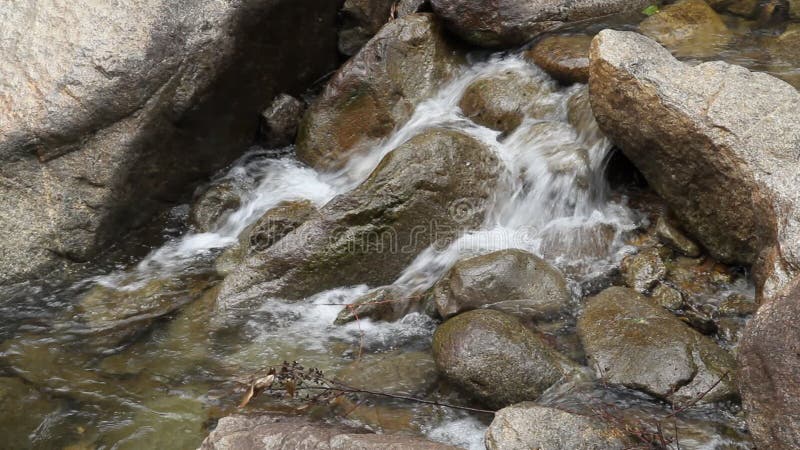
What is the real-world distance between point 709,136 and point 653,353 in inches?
58.6

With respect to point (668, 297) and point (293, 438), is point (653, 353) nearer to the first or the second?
point (668, 297)

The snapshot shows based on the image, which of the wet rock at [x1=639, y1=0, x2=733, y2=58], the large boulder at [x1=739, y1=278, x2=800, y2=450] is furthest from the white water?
the large boulder at [x1=739, y1=278, x2=800, y2=450]

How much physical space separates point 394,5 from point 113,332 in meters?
4.83

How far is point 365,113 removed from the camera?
280 inches

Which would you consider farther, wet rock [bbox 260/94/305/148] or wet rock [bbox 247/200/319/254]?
wet rock [bbox 260/94/305/148]

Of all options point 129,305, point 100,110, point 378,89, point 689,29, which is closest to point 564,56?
point 689,29

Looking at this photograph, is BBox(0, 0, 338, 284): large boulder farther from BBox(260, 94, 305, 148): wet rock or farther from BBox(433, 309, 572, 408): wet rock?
BBox(433, 309, 572, 408): wet rock

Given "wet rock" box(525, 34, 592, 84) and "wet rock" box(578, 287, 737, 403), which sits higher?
"wet rock" box(525, 34, 592, 84)

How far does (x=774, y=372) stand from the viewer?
3.16 m

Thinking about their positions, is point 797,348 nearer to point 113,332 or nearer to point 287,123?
point 113,332

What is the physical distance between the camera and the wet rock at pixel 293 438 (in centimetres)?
355

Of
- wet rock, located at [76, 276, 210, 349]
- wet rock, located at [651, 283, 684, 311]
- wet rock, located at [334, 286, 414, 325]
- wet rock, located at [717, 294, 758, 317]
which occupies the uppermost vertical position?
wet rock, located at [76, 276, 210, 349]

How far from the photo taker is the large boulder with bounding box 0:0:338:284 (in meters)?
6.01

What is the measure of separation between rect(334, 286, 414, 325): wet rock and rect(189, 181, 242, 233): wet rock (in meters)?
1.94
